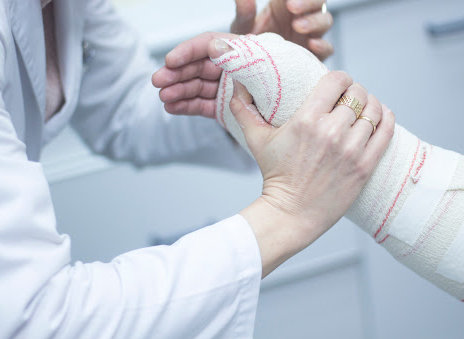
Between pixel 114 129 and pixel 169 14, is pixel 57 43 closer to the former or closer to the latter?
pixel 114 129

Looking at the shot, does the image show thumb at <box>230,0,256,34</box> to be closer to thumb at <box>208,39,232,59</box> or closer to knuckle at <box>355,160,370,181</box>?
thumb at <box>208,39,232,59</box>

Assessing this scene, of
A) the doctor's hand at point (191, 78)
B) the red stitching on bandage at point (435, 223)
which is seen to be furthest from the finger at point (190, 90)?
the red stitching on bandage at point (435, 223)

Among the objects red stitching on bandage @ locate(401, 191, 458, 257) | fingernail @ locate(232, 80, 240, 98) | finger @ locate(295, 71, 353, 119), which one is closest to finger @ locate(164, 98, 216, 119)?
fingernail @ locate(232, 80, 240, 98)

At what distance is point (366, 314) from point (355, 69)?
0.59 meters

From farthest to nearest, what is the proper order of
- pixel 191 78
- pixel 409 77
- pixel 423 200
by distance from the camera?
pixel 409 77 < pixel 191 78 < pixel 423 200

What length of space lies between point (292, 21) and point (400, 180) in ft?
1.04

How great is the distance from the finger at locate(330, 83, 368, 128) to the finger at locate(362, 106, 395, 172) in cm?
3

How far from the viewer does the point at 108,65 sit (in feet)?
3.09

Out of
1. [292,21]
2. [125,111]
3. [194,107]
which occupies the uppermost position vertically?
[292,21]

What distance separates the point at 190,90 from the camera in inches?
29.1

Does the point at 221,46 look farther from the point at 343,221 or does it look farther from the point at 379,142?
the point at 343,221

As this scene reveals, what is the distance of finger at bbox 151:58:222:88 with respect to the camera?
70 cm

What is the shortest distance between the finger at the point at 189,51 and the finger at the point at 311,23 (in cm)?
14

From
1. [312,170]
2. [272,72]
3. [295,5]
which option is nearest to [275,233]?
[312,170]
